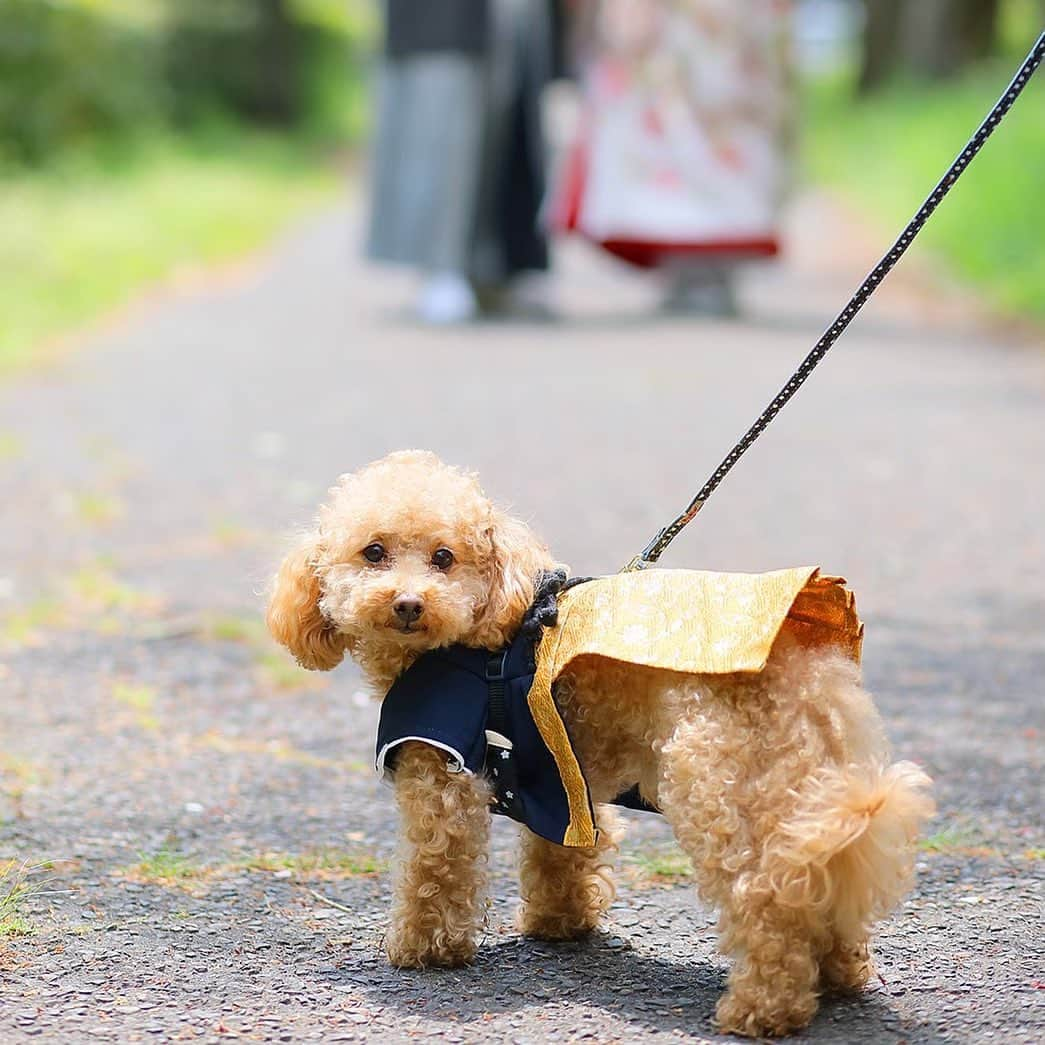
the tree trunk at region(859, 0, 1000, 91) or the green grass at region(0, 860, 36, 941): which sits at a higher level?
the tree trunk at region(859, 0, 1000, 91)

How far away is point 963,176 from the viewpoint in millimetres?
17156

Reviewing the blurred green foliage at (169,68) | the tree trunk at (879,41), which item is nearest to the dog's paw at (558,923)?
the blurred green foliage at (169,68)

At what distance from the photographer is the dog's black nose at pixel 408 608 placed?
10.2 ft

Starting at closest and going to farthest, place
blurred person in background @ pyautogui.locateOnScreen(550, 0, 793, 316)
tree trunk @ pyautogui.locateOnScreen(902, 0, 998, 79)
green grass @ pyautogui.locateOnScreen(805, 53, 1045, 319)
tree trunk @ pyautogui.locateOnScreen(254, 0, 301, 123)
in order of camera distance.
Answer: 1. blurred person in background @ pyautogui.locateOnScreen(550, 0, 793, 316)
2. green grass @ pyautogui.locateOnScreen(805, 53, 1045, 319)
3. tree trunk @ pyautogui.locateOnScreen(902, 0, 998, 79)
4. tree trunk @ pyautogui.locateOnScreen(254, 0, 301, 123)

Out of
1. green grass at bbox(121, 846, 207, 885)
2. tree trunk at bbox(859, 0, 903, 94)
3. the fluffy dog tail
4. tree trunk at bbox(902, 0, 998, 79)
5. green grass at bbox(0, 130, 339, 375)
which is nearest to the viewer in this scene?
the fluffy dog tail

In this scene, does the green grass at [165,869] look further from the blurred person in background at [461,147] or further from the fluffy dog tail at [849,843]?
the blurred person in background at [461,147]

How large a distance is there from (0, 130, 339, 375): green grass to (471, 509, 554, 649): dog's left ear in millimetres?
7525

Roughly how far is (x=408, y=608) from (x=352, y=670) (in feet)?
7.27

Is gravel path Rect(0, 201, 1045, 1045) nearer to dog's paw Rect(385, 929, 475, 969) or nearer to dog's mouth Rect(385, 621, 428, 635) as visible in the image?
dog's paw Rect(385, 929, 475, 969)

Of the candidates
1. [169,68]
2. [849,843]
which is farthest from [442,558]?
Result: [169,68]

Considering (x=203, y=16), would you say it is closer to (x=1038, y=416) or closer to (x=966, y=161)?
(x=1038, y=416)

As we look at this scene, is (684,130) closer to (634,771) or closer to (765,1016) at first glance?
(634,771)

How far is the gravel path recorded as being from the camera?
10.6ft

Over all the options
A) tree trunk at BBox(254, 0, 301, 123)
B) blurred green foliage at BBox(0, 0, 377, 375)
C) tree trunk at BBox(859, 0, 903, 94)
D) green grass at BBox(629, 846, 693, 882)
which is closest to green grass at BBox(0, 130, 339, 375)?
blurred green foliage at BBox(0, 0, 377, 375)
